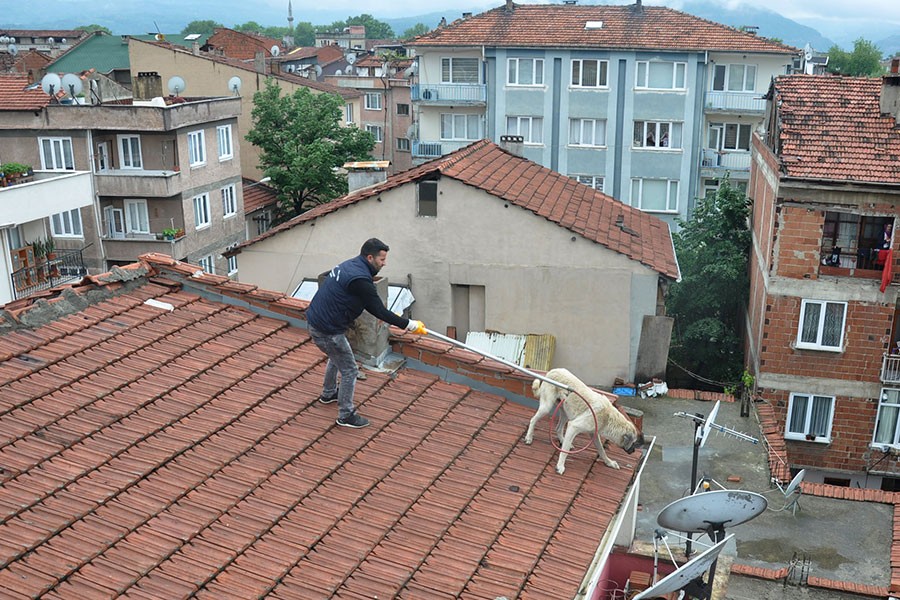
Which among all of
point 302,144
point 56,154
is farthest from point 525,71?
point 56,154

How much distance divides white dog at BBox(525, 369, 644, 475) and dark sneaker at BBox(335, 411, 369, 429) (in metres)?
1.93

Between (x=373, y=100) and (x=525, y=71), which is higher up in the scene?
(x=525, y=71)

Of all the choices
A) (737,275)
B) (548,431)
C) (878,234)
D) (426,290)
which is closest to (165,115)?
(426,290)

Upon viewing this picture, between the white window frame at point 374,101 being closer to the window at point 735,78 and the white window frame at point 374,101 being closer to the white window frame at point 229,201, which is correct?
the white window frame at point 229,201

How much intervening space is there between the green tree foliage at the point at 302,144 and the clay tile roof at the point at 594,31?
635 centimetres

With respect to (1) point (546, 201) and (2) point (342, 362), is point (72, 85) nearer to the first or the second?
(1) point (546, 201)

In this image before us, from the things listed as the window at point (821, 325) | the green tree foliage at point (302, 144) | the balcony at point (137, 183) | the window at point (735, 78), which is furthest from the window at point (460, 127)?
the window at point (821, 325)

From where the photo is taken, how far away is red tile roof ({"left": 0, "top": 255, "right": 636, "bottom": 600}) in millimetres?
7172

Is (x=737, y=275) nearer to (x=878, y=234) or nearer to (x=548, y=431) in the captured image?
(x=878, y=234)

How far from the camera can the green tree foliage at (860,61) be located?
4338 inches

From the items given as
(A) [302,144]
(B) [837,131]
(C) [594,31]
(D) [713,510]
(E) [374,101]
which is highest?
(C) [594,31]

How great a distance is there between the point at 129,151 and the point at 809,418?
30455 millimetres

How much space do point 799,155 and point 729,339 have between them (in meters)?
7.08

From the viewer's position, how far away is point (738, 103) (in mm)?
45031
